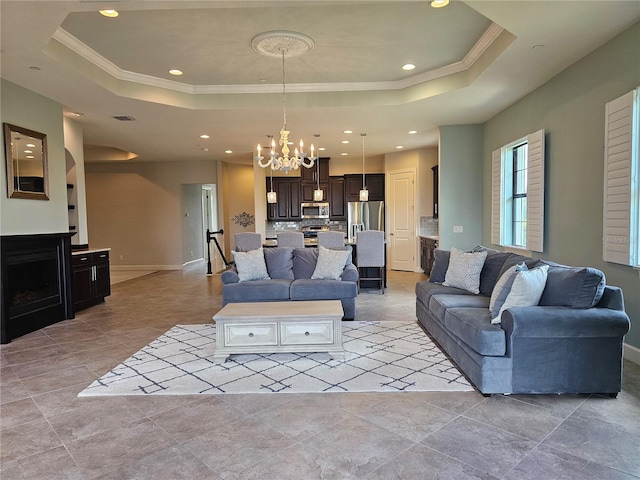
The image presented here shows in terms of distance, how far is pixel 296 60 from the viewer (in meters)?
4.75

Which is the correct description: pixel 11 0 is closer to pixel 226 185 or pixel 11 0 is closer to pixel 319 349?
pixel 319 349

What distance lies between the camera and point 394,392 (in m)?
2.94

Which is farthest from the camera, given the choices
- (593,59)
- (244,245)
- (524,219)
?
(244,245)

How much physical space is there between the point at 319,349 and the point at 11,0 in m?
3.61

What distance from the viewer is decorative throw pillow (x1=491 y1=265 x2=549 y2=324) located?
9.60 feet

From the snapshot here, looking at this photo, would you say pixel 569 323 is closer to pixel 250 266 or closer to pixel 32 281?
pixel 250 266

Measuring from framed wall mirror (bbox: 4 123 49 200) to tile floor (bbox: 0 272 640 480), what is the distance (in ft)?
7.93

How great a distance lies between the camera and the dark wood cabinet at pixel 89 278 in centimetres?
579

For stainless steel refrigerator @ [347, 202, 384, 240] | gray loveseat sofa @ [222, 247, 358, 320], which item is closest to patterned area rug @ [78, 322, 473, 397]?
gray loveseat sofa @ [222, 247, 358, 320]

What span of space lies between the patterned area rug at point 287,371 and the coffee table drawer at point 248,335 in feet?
0.66

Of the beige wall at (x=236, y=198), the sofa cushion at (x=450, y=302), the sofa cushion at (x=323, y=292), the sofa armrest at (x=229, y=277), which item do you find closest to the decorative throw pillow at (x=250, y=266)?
the sofa armrest at (x=229, y=277)

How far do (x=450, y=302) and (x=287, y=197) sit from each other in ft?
23.5

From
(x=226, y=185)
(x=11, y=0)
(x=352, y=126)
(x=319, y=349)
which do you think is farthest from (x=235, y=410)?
(x=226, y=185)

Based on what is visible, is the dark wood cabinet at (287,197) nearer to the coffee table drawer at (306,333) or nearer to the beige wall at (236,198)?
the beige wall at (236,198)
